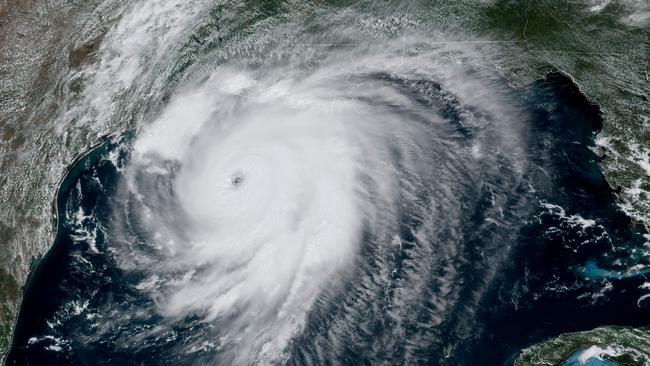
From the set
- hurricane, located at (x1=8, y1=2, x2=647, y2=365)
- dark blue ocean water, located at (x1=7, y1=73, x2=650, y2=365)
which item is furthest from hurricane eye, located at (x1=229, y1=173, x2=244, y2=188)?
dark blue ocean water, located at (x1=7, y1=73, x2=650, y2=365)

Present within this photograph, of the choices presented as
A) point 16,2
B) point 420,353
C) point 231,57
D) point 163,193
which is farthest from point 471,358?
point 16,2

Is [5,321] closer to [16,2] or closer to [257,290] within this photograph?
[257,290]

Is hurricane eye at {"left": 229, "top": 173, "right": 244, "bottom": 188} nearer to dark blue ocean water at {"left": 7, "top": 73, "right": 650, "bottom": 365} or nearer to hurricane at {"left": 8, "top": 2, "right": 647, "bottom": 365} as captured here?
hurricane at {"left": 8, "top": 2, "right": 647, "bottom": 365}

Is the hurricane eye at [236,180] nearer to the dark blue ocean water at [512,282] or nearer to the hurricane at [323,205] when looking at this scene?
the hurricane at [323,205]

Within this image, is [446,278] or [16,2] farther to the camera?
[16,2]

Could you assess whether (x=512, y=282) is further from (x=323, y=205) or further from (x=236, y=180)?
(x=236, y=180)

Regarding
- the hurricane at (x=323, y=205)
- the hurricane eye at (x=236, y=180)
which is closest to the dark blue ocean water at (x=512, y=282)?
the hurricane at (x=323, y=205)

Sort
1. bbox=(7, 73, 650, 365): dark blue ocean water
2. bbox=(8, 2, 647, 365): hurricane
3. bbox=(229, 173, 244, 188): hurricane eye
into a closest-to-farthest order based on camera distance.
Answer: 1. bbox=(7, 73, 650, 365): dark blue ocean water
2. bbox=(8, 2, 647, 365): hurricane
3. bbox=(229, 173, 244, 188): hurricane eye
